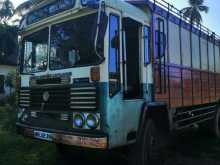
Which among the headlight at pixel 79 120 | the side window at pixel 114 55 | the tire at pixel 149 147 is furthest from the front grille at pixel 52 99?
the tire at pixel 149 147

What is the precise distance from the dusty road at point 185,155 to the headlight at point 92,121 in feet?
4.79

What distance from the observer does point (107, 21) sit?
5.48 m

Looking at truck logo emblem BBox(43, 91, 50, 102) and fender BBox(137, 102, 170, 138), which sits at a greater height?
truck logo emblem BBox(43, 91, 50, 102)

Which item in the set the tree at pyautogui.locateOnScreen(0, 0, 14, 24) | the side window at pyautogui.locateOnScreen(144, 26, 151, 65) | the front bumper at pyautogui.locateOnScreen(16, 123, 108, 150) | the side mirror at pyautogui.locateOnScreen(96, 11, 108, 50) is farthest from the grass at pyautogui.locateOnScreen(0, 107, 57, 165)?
the tree at pyautogui.locateOnScreen(0, 0, 14, 24)

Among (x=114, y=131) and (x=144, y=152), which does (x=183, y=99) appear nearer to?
(x=144, y=152)

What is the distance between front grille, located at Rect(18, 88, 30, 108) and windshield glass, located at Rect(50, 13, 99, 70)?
0.83 metres

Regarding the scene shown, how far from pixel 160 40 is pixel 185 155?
10.5 ft

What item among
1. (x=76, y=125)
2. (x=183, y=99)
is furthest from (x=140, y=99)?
(x=183, y=99)

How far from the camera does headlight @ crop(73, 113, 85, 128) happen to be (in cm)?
565

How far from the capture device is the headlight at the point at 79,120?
5.65m

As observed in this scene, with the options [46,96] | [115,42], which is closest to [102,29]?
[115,42]

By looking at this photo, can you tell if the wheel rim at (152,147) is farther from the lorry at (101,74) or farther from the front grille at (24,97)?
the front grille at (24,97)

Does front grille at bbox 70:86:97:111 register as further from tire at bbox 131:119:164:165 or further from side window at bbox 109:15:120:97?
tire at bbox 131:119:164:165

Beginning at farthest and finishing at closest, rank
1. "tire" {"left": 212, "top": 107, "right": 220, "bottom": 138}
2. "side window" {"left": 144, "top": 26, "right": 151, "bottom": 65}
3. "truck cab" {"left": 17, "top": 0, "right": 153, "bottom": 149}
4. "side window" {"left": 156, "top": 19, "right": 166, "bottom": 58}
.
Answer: "tire" {"left": 212, "top": 107, "right": 220, "bottom": 138} < "side window" {"left": 156, "top": 19, "right": 166, "bottom": 58} < "side window" {"left": 144, "top": 26, "right": 151, "bottom": 65} < "truck cab" {"left": 17, "top": 0, "right": 153, "bottom": 149}
